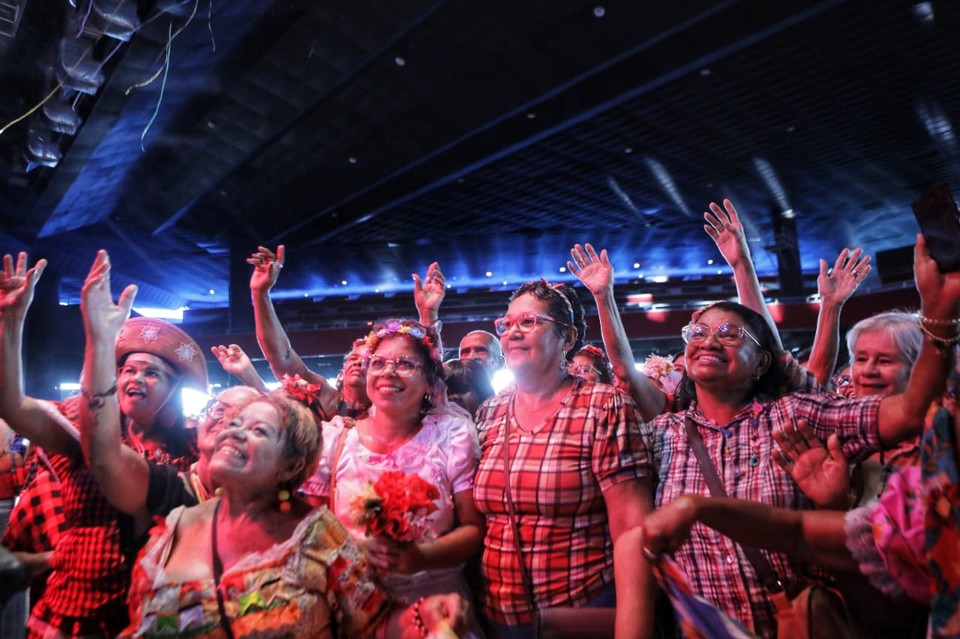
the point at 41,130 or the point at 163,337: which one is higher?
the point at 41,130

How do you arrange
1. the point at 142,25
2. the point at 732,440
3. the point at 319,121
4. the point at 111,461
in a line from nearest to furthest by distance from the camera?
the point at 111,461
the point at 732,440
the point at 142,25
the point at 319,121

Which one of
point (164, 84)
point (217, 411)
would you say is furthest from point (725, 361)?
point (164, 84)

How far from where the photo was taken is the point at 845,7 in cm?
579

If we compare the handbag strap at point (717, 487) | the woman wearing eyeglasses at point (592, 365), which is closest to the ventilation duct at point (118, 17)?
the woman wearing eyeglasses at point (592, 365)

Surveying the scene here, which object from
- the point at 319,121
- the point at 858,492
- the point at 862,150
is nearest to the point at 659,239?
the point at 862,150

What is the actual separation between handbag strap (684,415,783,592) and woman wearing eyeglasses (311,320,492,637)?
71 centimetres

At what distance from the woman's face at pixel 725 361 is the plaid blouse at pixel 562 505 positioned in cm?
29

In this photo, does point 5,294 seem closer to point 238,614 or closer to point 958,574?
point 238,614

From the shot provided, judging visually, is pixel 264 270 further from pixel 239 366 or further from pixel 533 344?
pixel 533 344

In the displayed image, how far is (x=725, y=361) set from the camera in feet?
6.82

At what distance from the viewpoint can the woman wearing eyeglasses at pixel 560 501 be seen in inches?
74.0

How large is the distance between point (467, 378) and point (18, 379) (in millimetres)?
1756

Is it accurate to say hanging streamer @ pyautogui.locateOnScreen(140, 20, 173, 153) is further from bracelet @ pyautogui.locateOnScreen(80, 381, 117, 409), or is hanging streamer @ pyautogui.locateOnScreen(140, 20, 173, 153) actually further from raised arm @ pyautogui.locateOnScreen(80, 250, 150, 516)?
bracelet @ pyautogui.locateOnScreen(80, 381, 117, 409)

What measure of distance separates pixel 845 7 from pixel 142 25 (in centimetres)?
599
